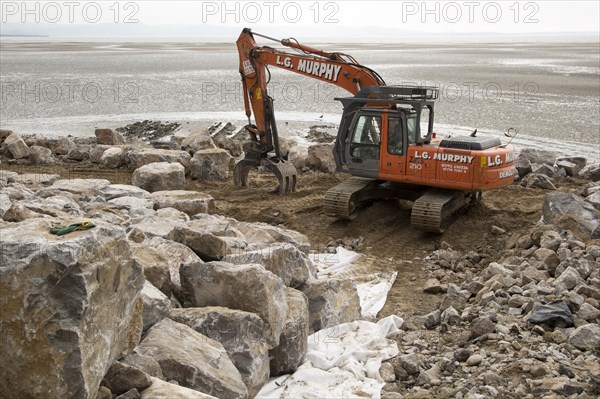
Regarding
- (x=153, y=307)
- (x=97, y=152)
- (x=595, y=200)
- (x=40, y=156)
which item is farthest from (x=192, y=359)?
(x=40, y=156)

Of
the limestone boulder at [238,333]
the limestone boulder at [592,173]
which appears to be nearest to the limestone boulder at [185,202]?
the limestone boulder at [238,333]

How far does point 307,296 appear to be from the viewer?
8.16 meters

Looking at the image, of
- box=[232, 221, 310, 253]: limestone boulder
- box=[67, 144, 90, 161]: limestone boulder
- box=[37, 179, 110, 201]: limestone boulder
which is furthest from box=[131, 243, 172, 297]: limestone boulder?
box=[67, 144, 90, 161]: limestone boulder

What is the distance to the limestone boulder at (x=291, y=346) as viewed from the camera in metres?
7.06

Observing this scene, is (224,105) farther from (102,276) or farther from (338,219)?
(102,276)

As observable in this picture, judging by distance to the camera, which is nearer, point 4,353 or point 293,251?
point 4,353

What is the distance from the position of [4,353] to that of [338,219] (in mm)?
8749

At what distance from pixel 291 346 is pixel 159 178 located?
28.7 feet

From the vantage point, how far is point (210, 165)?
1692cm

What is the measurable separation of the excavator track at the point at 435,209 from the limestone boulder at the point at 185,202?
3401 mm

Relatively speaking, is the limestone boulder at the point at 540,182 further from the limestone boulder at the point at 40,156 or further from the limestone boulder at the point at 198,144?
the limestone boulder at the point at 40,156

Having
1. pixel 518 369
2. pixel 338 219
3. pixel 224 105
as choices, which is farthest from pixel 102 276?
pixel 224 105

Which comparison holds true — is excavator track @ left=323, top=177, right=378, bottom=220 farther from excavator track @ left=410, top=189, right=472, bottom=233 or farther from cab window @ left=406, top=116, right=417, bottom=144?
cab window @ left=406, top=116, right=417, bottom=144

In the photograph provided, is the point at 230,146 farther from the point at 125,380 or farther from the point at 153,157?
the point at 125,380
